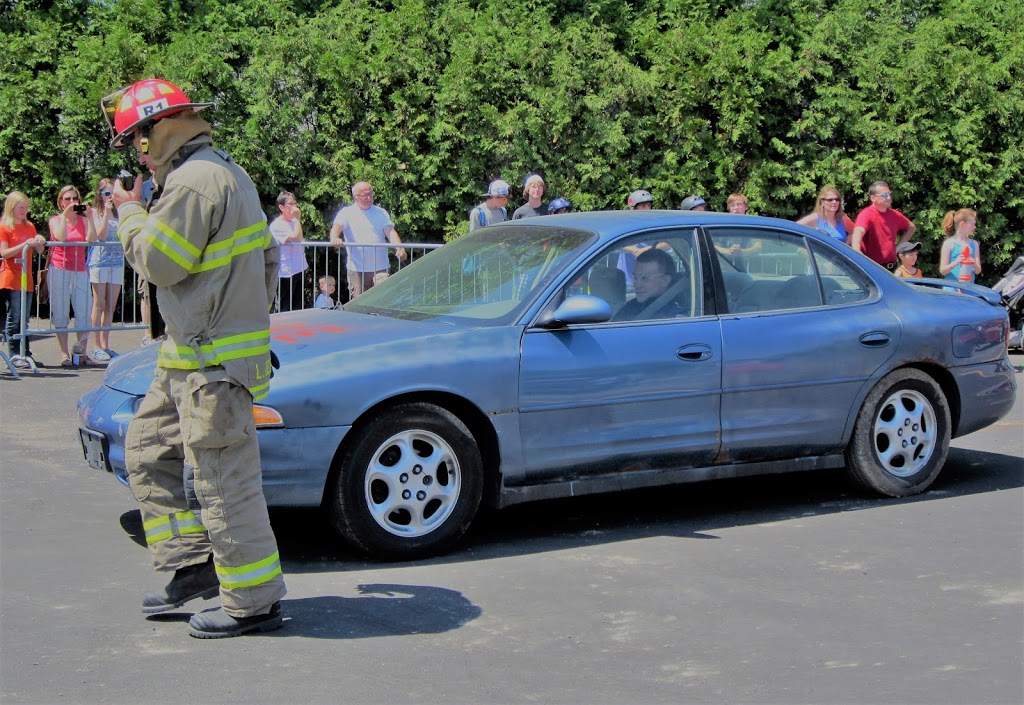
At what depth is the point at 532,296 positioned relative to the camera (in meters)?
6.57

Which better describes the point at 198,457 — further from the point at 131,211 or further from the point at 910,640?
the point at 910,640

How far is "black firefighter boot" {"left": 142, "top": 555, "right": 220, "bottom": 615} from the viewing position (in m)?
5.22

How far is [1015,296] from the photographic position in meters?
13.9

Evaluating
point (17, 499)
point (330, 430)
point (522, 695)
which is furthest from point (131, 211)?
point (17, 499)

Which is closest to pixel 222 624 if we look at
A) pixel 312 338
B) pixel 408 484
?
pixel 408 484

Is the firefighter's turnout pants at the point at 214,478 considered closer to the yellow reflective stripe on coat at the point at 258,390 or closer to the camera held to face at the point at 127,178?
the yellow reflective stripe on coat at the point at 258,390

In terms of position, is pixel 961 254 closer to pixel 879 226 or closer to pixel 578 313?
pixel 879 226

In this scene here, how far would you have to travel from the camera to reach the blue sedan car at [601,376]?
6.02 meters

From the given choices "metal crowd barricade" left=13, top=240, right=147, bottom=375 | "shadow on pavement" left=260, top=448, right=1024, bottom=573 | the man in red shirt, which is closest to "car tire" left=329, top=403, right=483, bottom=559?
"shadow on pavement" left=260, top=448, right=1024, bottom=573

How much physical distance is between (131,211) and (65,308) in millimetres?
7876

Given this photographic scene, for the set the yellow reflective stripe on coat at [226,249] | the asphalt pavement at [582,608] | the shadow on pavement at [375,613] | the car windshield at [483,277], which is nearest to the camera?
the asphalt pavement at [582,608]

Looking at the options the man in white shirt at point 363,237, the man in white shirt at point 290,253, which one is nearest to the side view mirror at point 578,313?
the man in white shirt at point 363,237

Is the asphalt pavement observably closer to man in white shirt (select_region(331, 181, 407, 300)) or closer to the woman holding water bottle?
man in white shirt (select_region(331, 181, 407, 300))

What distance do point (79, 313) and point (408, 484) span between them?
7.36 m
